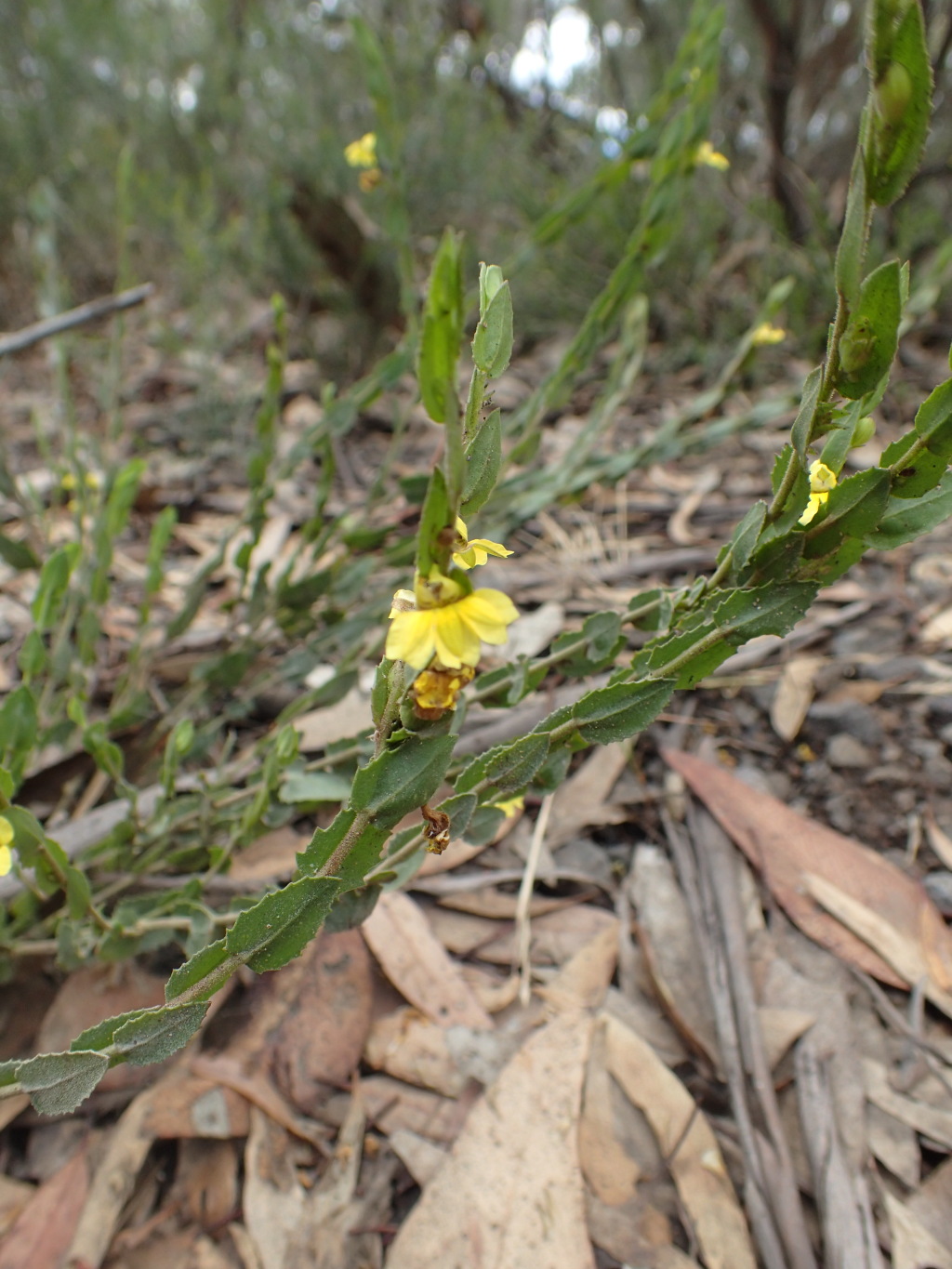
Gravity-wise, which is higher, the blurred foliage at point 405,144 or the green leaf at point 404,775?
the blurred foliage at point 405,144

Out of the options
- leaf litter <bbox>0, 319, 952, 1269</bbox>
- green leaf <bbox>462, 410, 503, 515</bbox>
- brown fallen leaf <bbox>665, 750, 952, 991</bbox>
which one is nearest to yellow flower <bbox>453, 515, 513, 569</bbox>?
green leaf <bbox>462, 410, 503, 515</bbox>

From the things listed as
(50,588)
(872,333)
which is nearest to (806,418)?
(872,333)

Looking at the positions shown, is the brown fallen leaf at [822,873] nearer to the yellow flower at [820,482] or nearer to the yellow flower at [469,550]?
the yellow flower at [820,482]

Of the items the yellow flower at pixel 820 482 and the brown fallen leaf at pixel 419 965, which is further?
the brown fallen leaf at pixel 419 965

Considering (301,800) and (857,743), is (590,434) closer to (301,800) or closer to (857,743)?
(857,743)

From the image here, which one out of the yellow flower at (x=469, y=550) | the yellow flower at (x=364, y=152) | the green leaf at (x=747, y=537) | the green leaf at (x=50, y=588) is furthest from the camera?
the yellow flower at (x=364, y=152)

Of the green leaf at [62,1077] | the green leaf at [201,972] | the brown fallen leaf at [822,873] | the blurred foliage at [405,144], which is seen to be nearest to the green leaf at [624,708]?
the green leaf at [201,972]
